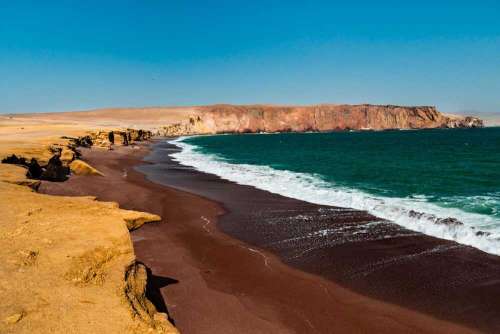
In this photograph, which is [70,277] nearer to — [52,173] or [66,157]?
[52,173]

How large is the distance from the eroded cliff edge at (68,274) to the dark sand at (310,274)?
155 cm

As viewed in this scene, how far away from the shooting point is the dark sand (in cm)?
743

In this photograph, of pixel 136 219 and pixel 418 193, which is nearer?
pixel 136 219

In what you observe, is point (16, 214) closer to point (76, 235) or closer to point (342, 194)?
point (76, 235)

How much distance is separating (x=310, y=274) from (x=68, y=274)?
19.8ft

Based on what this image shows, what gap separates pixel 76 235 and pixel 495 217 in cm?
1512

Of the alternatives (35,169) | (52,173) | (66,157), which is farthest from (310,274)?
(66,157)

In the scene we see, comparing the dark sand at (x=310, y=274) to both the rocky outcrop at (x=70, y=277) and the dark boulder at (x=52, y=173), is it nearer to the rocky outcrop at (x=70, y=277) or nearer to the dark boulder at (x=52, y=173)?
the rocky outcrop at (x=70, y=277)

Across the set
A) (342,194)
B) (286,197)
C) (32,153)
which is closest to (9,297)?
(286,197)

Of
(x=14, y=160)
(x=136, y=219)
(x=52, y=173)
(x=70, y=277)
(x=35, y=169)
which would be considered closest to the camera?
(x=70, y=277)

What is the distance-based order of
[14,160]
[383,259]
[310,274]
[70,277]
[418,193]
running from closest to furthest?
[70,277]
[310,274]
[383,259]
[14,160]
[418,193]

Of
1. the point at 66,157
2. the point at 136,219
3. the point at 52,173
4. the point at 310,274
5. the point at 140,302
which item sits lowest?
the point at 310,274

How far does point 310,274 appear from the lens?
32.2ft

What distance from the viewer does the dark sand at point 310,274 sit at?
24.4 ft
